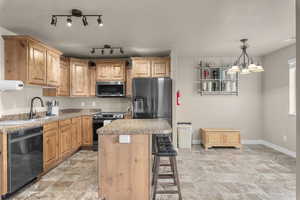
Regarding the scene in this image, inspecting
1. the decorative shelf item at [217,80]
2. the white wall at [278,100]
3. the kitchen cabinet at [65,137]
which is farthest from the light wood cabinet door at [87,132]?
the white wall at [278,100]

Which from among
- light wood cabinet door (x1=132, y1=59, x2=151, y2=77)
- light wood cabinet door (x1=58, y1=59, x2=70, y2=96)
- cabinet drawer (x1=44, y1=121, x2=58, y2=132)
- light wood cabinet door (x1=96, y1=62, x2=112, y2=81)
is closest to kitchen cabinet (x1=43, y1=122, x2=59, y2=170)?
cabinet drawer (x1=44, y1=121, x2=58, y2=132)

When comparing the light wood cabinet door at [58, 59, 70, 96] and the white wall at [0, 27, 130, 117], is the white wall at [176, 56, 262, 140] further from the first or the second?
the light wood cabinet door at [58, 59, 70, 96]

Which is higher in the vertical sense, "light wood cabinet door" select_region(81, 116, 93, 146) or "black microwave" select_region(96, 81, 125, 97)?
"black microwave" select_region(96, 81, 125, 97)

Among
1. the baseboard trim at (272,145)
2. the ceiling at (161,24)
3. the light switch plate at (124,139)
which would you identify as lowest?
the baseboard trim at (272,145)

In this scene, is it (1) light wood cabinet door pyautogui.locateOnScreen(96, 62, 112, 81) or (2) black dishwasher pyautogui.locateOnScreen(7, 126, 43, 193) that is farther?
(1) light wood cabinet door pyautogui.locateOnScreen(96, 62, 112, 81)

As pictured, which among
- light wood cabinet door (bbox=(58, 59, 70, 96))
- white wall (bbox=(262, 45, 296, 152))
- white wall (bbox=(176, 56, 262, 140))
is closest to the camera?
white wall (bbox=(262, 45, 296, 152))

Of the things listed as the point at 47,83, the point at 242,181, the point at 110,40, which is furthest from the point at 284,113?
the point at 47,83

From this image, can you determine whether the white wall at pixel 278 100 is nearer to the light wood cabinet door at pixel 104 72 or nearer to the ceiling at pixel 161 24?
the ceiling at pixel 161 24

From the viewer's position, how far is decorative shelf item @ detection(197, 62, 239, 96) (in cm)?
540

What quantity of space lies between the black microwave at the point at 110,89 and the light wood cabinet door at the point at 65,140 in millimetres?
1401

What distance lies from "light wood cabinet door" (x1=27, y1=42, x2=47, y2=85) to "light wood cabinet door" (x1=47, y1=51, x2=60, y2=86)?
13 cm

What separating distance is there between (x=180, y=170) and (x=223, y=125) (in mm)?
2605

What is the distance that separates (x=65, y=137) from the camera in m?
3.88

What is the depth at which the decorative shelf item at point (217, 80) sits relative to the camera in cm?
540
